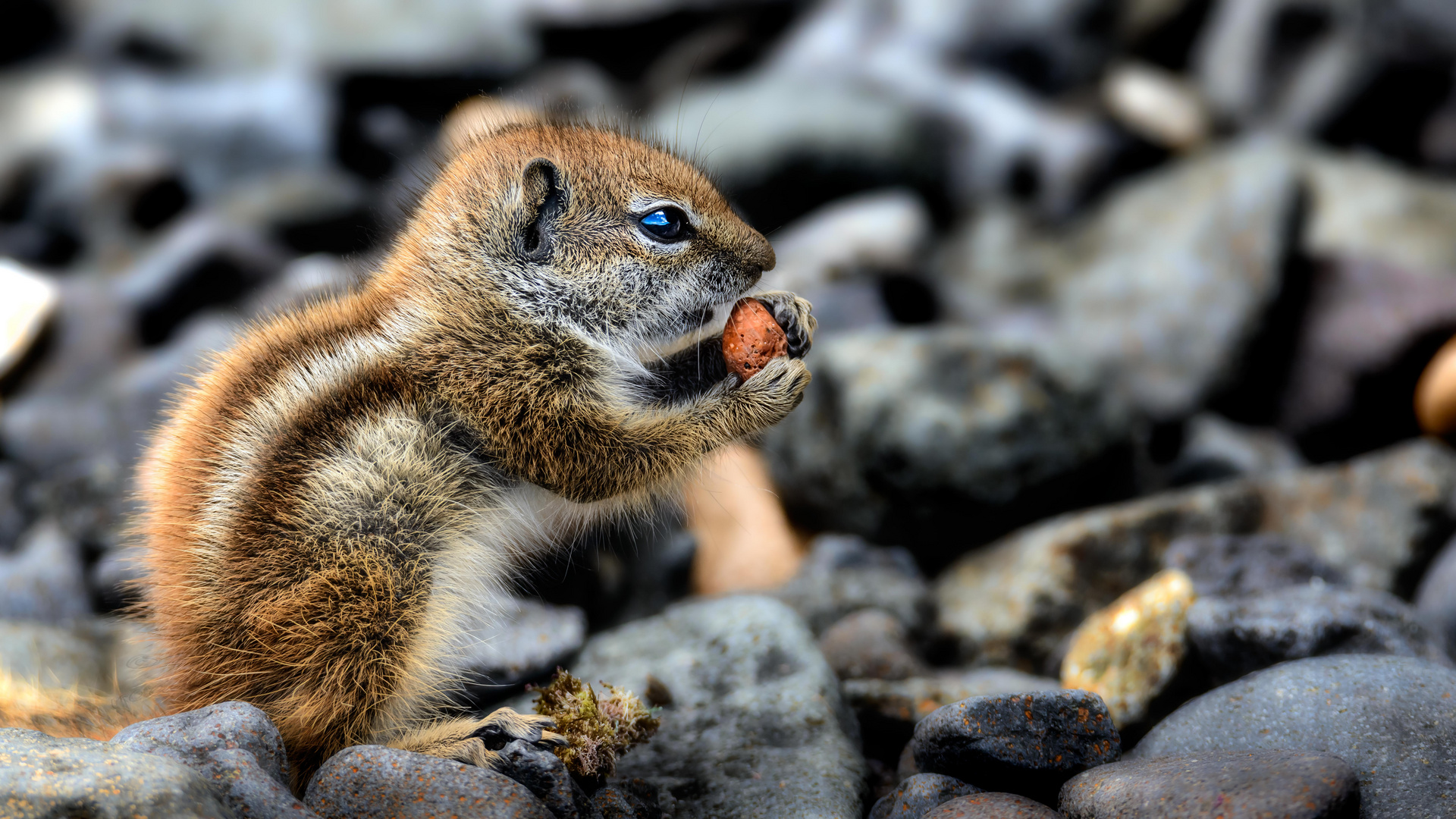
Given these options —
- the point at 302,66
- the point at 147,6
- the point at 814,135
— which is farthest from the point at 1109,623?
the point at 147,6

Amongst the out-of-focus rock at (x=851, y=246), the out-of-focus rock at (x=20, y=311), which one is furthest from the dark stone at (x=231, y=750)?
the out-of-focus rock at (x=20, y=311)

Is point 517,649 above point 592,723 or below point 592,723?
below

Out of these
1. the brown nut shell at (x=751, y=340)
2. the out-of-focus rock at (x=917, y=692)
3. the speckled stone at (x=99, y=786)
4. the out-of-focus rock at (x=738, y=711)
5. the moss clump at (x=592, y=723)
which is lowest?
the out-of-focus rock at (x=917, y=692)

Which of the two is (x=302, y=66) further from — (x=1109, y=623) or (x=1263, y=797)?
(x=1263, y=797)

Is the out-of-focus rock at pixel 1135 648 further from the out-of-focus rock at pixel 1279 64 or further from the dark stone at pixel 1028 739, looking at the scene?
the out-of-focus rock at pixel 1279 64

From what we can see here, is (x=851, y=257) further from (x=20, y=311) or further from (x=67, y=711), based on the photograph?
(x=20, y=311)

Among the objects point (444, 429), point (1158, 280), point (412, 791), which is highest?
point (444, 429)

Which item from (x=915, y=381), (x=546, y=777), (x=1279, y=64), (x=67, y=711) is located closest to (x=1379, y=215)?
(x=1279, y=64)

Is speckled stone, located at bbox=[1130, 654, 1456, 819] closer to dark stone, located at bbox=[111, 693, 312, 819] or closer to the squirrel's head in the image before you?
the squirrel's head
